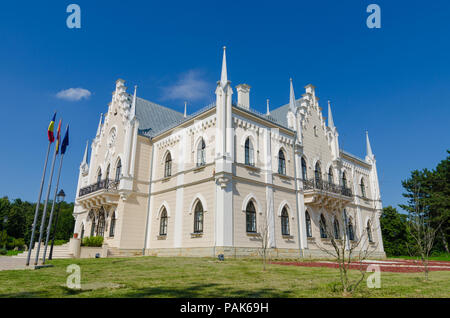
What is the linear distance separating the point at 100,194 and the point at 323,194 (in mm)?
18195

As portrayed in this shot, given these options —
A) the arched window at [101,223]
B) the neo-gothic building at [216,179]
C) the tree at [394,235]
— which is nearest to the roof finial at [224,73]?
the neo-gothic building at [216,179]

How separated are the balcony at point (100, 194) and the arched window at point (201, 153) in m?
7.60

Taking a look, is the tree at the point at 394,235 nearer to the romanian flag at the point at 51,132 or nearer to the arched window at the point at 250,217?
the arched window at the point at 250,217

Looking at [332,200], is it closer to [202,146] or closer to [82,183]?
[202,146]

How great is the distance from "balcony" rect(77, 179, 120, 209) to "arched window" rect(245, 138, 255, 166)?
1094cm

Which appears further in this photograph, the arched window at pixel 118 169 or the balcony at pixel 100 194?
the arched window at pixel 118 169

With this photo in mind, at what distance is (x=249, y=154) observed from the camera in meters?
22.0

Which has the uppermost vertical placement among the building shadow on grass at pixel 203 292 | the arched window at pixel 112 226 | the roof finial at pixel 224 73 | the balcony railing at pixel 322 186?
the roof finial at pixel 224 73

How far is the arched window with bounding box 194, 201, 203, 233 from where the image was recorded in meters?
20.5

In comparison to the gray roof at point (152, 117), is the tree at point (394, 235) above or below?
below

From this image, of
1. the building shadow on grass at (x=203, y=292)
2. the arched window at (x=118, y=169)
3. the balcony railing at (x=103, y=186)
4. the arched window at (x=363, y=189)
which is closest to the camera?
the building shadow on grass at (x=203, y=292)

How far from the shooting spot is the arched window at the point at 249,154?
21672 millimetres

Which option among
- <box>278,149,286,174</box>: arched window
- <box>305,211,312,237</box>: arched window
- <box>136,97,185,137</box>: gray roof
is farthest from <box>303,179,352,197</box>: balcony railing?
<box>136,97,185,137</box>: gray roof
